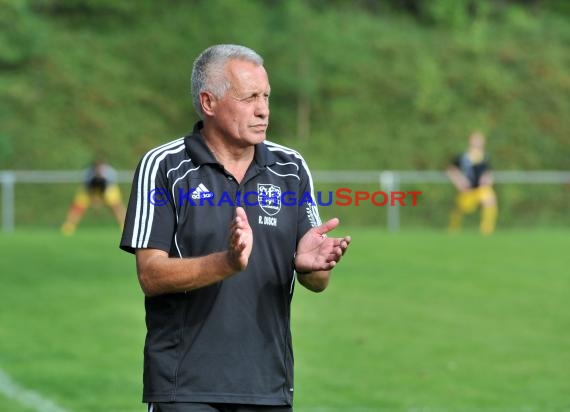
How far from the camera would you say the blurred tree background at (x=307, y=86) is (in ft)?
128

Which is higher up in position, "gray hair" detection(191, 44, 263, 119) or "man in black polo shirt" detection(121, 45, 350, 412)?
"gray hair" detection(191, 44, 263, 119)

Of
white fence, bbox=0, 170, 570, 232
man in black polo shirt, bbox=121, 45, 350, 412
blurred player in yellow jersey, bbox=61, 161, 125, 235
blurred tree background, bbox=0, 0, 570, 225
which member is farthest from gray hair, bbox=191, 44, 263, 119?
blurred tree background, bbox=0, 0, 570, 225

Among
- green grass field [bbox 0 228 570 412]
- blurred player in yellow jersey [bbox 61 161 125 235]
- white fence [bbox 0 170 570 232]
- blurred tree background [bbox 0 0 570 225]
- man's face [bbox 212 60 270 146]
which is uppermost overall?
blurred tree background [bbox 0 0 570 225]

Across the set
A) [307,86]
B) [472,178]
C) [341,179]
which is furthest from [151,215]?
[307,86]

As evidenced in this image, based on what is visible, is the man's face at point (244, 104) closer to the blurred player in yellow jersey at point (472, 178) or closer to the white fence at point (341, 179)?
the blurred player in yellow jersey at point (472, 178)

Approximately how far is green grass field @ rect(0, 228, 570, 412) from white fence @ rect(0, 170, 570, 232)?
383 inches

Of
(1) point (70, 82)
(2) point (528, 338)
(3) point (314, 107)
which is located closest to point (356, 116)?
(3) point (314, 107)

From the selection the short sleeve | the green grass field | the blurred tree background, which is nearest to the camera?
the short sleeve

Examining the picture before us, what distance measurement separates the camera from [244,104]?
4898 millimetres

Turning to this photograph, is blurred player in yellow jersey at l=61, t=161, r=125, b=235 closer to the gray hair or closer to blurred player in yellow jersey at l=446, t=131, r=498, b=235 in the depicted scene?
blurred player in yellow jersey at l=446, t=131, r=498, b=235

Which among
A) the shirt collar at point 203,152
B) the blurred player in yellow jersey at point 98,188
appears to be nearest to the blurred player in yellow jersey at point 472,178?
the blurred player in yellow jersey at point 98,188

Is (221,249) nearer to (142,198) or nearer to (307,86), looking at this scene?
(142,198)

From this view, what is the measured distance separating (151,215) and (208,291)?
359 mm

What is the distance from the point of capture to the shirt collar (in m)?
4.89
